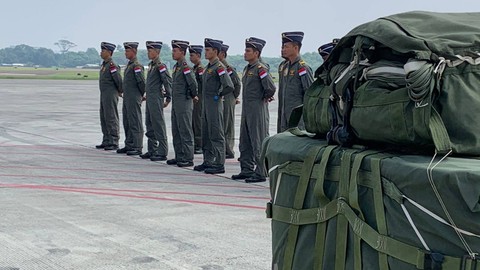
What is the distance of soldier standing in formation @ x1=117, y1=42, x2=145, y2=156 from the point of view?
48.2 ft

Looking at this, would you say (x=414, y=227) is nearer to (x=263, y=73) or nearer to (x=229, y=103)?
(x=263, y=73)

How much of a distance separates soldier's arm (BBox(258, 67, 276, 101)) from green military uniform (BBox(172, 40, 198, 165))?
6.58 ft

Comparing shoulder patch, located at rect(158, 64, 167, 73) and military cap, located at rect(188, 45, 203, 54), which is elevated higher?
military cap, located at rect(188, 45, 203, 54)

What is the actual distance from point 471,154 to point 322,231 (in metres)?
0.73

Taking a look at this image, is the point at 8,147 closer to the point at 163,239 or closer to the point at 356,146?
the point at 163,239

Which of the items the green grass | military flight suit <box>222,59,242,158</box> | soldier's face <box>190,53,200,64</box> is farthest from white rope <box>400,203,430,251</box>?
the green grass

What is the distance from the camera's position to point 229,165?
43.8ft

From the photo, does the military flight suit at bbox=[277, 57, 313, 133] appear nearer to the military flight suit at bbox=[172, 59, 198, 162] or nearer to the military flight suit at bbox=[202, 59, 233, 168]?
the military flight suit at bbox=[202, 59, 233, 168]

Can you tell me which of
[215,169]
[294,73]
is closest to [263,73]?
[294,73]

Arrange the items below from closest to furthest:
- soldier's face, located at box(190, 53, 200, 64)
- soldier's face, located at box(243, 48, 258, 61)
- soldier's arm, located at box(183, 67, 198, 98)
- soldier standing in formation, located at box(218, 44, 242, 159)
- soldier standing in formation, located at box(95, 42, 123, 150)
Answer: soldier's face, located at box(243, 48, 258, 61), soldier's arm, located at box(183, 67, 198, 98), soldier standing in formation, located at box(218, 44, 242, 159), soldier's face, located at box(190, 53, 200, 64), soldier standing in formation, located at box(95, 42, 123, 150)

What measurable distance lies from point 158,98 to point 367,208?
36.0 ft

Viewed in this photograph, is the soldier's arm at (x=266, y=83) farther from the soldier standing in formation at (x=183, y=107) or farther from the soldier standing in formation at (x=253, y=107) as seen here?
the soldier standing in formation at (x=183, y=107)

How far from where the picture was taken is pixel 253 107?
1144 centimetres

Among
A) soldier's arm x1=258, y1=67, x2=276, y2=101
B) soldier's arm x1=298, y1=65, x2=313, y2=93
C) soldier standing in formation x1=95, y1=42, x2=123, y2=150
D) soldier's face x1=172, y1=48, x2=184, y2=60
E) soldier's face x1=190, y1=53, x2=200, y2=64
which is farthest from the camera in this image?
soldier standing in formation x1=95, y1=42, x2=123, y2=150
